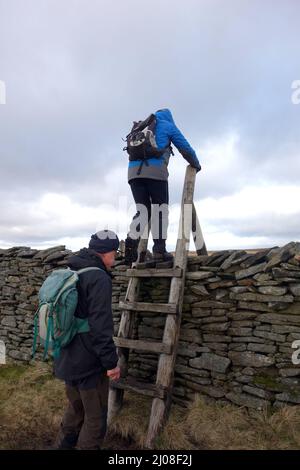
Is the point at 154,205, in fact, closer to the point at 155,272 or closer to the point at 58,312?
the point at 155,272

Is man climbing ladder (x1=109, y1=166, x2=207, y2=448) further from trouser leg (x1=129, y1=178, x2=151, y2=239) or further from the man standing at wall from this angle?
the man standing at wall

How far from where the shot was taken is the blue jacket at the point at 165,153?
16.9 ft

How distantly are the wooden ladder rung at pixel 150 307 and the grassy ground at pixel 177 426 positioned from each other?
129 centimetres

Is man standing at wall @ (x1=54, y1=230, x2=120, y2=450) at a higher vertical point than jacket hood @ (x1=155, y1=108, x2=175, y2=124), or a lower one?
lower

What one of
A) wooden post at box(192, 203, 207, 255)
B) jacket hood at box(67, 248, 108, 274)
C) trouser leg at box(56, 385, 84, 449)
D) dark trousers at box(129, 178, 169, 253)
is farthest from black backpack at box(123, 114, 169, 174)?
trouser leg at box(56, 385, 84, 449)

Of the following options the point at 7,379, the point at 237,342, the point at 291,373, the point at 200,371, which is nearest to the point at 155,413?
the point at 200,371

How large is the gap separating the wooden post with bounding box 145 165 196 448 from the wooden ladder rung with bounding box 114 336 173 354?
6 centimetres

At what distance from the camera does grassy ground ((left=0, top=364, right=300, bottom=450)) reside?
407 centimetres

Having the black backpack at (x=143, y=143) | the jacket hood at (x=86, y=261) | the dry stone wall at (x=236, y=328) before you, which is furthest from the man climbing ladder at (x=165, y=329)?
the jacket hood at (x=86, y=261)

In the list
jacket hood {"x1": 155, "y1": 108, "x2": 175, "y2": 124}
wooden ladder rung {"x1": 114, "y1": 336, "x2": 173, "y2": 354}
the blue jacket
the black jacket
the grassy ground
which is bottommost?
the grassy ground

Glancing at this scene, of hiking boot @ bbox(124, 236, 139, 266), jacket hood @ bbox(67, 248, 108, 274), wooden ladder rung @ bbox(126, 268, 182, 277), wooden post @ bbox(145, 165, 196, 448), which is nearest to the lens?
jacket hood @ bbox(67, 248, 108, 274)

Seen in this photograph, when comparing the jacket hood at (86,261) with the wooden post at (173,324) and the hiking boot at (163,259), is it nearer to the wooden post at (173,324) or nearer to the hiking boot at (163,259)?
the wooden post at (173,324)

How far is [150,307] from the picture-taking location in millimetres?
4875
